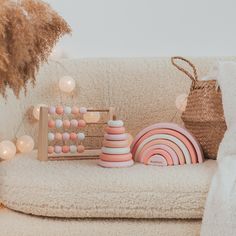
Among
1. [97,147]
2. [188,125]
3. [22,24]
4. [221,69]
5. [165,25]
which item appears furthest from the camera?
[165,25]

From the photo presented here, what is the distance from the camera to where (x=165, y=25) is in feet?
7.27

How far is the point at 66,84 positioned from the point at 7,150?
1.07ft

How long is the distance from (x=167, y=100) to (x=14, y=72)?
0.86m

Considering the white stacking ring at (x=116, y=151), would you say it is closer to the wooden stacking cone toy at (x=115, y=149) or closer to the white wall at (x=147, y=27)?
the wooden stacking cone toy at (x=115, y=149)

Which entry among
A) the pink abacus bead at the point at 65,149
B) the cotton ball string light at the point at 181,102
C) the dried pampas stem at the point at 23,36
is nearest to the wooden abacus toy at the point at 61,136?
the pink abacus bead at the point at 65,149

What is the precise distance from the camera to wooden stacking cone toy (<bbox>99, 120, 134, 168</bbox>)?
141 centimetres

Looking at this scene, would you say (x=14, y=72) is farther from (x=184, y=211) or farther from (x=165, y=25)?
(x=165, y=25)

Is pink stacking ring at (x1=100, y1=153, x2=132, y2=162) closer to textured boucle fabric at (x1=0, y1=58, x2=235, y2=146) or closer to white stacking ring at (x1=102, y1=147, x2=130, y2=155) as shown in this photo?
white stacking ring at (x1=102, y1=147, x2=130, y2=155)

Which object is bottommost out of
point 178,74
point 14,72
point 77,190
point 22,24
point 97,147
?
point 97,147

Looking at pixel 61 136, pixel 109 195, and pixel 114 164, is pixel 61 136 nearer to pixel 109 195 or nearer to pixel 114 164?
pixel 114 164

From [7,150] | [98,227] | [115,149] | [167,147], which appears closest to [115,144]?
[115,149]

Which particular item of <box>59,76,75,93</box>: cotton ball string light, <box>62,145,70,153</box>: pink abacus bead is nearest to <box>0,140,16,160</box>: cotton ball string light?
<box>62,145,70,153</box>: pink abacus bead

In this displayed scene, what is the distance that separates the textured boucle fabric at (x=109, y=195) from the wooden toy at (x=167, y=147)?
0.19 m

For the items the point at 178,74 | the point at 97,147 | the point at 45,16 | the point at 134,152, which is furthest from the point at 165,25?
the point at 45,16
